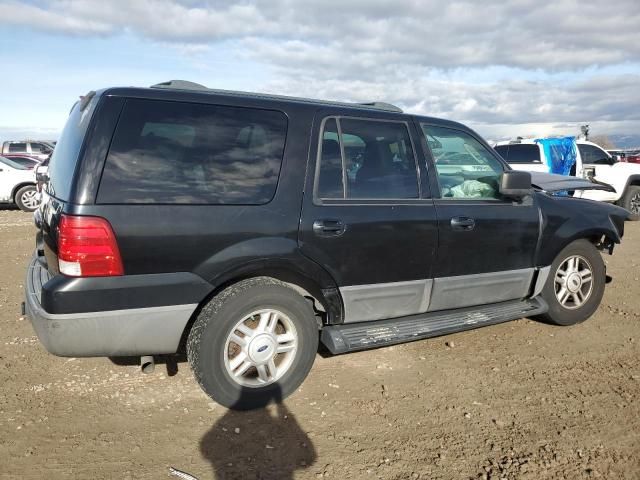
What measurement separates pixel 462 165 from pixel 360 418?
217cm

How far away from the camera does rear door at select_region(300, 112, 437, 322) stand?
3365mm

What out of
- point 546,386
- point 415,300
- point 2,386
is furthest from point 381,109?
point 2,386

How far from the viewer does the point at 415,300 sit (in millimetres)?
3828

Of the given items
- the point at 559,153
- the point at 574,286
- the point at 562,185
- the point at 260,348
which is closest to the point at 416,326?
the point at 260,348

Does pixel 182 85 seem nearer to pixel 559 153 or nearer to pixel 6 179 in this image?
pixel 559 153

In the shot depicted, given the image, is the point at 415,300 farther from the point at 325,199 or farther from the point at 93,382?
the point at 93,382

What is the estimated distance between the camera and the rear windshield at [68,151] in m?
2.85

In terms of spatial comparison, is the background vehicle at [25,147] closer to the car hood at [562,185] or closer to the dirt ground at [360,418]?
the dirt ground at [360,418]

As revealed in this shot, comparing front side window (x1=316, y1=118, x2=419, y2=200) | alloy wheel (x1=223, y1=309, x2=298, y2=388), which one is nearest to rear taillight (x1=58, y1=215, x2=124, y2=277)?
alloy wheel (x1=223, y1=309, x2=298, y2=388)

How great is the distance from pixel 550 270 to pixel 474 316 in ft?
3.37

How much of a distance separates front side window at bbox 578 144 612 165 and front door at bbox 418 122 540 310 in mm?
9792

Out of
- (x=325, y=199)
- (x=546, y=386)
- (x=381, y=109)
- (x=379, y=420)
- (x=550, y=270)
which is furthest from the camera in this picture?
(x=550, y=270)

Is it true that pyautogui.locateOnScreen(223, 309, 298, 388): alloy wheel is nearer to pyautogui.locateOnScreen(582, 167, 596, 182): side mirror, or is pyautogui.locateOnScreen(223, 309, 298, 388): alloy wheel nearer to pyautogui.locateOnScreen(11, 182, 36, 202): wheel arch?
pyautogui.locateOnScreen(582, 167, 596, 182): side mirror

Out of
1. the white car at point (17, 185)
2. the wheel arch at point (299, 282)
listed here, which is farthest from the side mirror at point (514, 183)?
the white car at point (17, 185)
